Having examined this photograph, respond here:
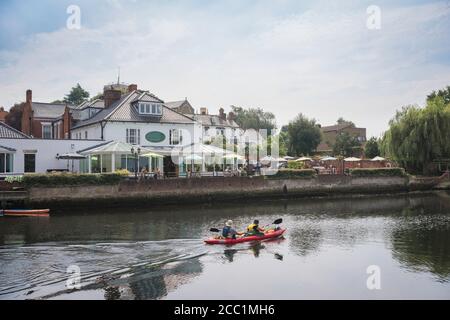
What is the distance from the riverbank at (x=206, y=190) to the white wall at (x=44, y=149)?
24.8 ft

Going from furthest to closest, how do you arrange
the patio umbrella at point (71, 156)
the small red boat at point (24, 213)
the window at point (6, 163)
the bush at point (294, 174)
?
1. the bush at point (294, 174)
2. the patio umbrella at point (71, 156)
3. the window at point (6, 163)
4. the small red boat at point (24, 213)

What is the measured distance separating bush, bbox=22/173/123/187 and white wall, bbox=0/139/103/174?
6.80 m

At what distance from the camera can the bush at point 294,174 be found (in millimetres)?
49500

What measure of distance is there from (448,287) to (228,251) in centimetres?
1040

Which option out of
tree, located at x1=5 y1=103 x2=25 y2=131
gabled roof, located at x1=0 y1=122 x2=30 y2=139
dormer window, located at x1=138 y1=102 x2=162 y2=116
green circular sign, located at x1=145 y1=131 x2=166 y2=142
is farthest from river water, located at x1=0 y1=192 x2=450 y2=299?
tree, located at x1=5 y1=103 x2=25 y2=131

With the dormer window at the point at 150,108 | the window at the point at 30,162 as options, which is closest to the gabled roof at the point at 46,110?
the dormer window at the point at 150,108

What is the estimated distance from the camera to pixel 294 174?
50.2 m

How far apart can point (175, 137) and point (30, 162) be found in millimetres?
15685

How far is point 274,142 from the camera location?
71250 mm

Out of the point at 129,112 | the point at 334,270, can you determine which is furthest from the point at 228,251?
the point at 129,112

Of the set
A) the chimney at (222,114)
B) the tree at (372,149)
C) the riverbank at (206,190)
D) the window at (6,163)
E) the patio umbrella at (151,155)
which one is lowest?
the riverbank at (206,190)

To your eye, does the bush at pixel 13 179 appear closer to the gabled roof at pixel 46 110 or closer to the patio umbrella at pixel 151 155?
the patio umbrella at pixel 151 155

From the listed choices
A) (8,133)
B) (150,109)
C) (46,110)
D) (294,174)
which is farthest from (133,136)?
(46,110)

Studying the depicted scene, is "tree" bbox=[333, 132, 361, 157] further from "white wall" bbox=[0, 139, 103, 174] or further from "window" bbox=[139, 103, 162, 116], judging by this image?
"white wall" bbox=[0, 139, 103, 174]
